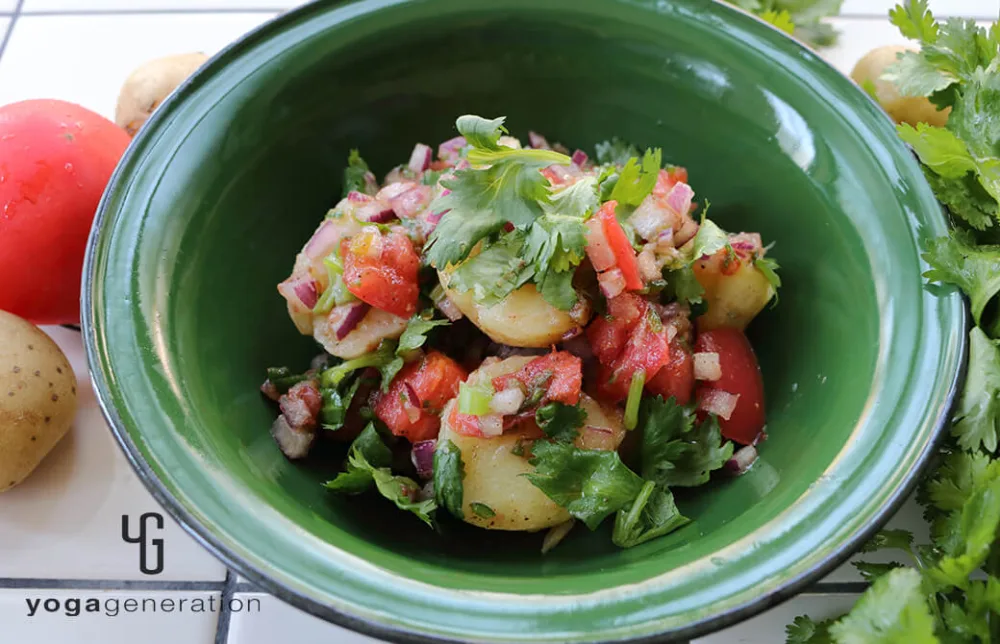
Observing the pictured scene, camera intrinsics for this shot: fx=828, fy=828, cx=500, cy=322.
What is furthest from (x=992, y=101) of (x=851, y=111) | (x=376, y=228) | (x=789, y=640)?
(x=376, y=228)

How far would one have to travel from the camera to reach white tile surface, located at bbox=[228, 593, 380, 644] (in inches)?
50.6

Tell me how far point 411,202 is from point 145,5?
140cm

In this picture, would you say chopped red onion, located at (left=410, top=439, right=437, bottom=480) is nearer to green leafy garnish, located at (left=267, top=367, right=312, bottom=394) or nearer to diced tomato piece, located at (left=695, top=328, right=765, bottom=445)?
green leafy garnish, located at (left=267, top=367, right=312, bottom=394)

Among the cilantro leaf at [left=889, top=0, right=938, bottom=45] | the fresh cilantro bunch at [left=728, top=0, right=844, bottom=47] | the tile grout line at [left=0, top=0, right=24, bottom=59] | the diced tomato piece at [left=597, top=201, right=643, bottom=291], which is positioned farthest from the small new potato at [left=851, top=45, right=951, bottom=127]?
the tile grout line at [left=0, top=0, right=24, bottom=59]

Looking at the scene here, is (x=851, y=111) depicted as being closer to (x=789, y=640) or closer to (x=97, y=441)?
(x=789, y=640)

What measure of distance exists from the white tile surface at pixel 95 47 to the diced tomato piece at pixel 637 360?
1457mm

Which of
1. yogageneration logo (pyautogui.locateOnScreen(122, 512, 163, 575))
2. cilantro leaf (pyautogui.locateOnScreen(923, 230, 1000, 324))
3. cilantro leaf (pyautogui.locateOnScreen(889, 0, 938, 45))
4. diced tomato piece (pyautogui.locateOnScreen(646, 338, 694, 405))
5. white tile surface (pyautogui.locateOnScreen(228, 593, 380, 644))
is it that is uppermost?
cilantro leaf (pyautogui.locateOnScreen(889, 0, 938, 45))

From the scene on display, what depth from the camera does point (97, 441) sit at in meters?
1.54

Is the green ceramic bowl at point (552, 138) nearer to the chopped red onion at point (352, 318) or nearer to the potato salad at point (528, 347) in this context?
the potato salad at point (528, 347)

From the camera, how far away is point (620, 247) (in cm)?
126

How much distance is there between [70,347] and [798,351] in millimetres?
1395

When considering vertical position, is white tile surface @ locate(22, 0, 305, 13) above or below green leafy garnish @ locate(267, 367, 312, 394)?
above

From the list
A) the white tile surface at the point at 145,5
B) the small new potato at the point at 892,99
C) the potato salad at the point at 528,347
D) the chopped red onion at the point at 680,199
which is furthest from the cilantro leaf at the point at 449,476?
the white tile surface at the point at 145,5

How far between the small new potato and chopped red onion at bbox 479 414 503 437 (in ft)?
3.67
